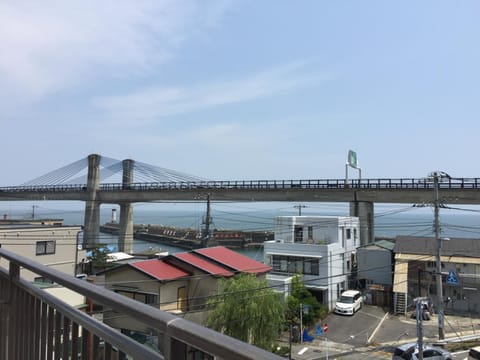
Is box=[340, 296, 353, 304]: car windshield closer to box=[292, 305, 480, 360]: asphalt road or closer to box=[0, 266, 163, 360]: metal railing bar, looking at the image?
box=[292, 305, 480, 360]: asphalt road

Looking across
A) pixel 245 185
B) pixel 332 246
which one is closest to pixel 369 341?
pixel 332 246

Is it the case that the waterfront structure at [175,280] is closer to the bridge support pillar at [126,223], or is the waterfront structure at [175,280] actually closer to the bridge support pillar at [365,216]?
the bridge support pillar at [365,216]

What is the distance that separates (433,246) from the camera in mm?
23859

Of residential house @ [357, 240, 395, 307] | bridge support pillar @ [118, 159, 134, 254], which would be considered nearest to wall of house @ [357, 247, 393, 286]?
residential house @ [357, 240, 395, 307]

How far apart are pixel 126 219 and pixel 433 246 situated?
3743 centimetres

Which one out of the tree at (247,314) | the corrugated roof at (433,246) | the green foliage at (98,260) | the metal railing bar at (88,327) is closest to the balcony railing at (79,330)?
the metal railing bar at (88,327)

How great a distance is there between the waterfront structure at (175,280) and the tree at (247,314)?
0.79m

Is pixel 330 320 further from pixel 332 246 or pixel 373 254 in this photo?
pixel 373 254

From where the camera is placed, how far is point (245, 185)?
1495 inches

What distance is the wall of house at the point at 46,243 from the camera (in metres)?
18.4

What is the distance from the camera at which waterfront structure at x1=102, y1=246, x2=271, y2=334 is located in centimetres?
1285

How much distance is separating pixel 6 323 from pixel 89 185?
5057cm

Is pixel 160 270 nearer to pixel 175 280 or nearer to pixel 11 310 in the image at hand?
pixel 175 280

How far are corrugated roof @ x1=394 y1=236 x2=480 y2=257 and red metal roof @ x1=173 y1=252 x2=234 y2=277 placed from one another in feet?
47.4
